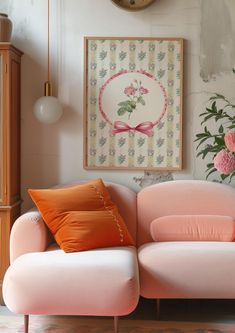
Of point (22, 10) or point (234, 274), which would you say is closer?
point (234, 274)

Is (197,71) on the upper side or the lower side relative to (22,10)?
lower

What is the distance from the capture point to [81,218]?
10.2 ft

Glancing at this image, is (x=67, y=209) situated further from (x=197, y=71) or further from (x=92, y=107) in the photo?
(x=197, y=71)

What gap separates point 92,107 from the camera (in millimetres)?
3715

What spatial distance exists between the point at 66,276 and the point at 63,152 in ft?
4.19

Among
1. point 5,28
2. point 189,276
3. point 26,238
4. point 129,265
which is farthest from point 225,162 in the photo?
point 5,28

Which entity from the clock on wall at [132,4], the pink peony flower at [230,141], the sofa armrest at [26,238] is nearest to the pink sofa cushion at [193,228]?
the pink peony flower at [230,141]

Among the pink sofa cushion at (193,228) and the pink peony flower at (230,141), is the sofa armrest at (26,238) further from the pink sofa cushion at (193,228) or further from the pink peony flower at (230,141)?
the pink peony flower at (230,141)

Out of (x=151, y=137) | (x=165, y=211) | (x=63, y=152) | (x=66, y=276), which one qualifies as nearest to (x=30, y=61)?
(x=63, y=152)

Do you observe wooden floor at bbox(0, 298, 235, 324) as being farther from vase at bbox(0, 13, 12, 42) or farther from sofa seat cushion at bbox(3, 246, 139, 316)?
vase at bbox(0, 13, 12, 42)

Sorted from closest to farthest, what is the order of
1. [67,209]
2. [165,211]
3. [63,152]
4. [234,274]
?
[234,274], [67,209], [165,211], [63,152]

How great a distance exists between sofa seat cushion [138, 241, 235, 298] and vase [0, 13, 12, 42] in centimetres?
178

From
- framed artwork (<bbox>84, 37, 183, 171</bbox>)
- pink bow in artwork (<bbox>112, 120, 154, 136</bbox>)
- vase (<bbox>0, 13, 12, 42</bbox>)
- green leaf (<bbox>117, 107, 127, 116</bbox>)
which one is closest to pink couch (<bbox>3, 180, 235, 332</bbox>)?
framed artwork (<bbox>84, 37, 183, 171</bbox>)

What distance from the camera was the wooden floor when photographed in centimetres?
316
